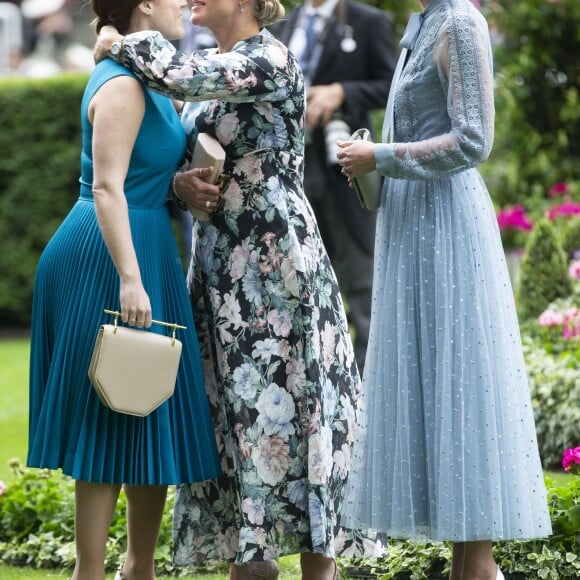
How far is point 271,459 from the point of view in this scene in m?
3.90

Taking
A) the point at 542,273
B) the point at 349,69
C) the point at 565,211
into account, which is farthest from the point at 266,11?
the point at 565,211

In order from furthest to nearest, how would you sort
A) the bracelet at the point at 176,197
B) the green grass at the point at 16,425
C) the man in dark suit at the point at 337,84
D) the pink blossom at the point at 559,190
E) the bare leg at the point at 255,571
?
the pink blossom at the point at 559,190
the man in dark suit at the point at 337,84
the green grass at the point at 16,425
the bare leg at the point at 255,571
the bracelet at the point at 176,197

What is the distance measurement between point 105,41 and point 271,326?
3.09 feet

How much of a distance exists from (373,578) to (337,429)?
695 millimetres

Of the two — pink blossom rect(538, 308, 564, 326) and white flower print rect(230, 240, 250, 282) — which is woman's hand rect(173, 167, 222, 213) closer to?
white flower print rect(230, 240, 250, 282)

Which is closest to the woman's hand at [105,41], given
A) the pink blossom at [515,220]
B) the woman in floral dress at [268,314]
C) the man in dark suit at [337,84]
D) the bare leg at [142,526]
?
the woman in floral dress at [268,314]

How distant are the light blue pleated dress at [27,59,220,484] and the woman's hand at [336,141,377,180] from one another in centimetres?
52

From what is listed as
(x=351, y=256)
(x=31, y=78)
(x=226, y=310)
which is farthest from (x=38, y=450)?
(x=31, y=78)

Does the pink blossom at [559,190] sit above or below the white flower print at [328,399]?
above

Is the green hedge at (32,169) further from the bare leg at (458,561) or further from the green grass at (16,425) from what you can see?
the bare leg at (458,561)

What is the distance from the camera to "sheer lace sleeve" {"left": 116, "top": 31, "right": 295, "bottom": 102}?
3.69 m

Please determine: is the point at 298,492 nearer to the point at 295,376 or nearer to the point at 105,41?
the point at 295,376

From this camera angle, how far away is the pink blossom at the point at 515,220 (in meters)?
10.0

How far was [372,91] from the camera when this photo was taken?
251 inches
